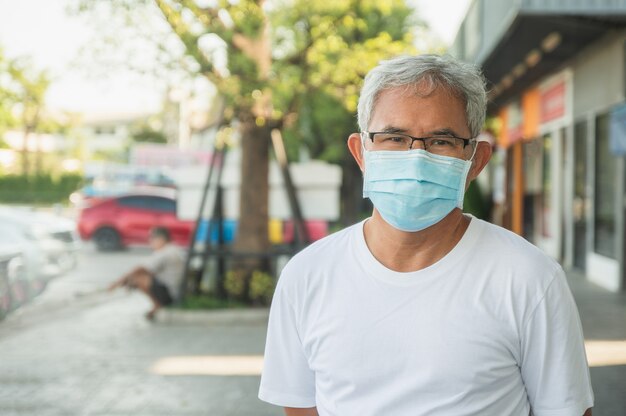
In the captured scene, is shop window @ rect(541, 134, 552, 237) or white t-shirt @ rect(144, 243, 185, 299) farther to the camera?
shop window @ rect(541, 134, 552, 237)

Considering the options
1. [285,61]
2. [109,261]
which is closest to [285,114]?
[285,61]

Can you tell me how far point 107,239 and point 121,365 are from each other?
1413 cm

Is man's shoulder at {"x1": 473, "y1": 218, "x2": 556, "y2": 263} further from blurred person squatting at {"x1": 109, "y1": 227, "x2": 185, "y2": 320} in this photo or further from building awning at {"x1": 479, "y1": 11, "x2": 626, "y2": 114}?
blurred person squatting at {"x1": 109, "y1": 227, "x2": 185, "y2": 320}

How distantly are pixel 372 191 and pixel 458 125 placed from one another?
0.29m

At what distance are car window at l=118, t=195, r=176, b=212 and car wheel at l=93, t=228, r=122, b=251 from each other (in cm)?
79

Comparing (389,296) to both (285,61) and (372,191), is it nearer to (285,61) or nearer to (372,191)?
(372,191)

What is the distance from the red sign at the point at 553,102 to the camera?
15.3 metres

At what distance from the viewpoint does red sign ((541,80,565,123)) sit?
15328mm

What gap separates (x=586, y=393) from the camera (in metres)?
2.03

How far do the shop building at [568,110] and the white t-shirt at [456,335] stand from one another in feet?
25.7

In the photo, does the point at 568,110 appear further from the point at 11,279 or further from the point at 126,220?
the point at 126,220

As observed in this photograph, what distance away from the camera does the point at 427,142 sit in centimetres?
209

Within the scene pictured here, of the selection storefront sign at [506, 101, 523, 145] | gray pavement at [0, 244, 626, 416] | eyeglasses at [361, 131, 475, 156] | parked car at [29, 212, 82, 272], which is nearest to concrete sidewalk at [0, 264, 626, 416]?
gray pavement at [0, 244, 626, 416]

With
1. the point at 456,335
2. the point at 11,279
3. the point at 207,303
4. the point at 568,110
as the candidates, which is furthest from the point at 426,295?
the point at 568,110
